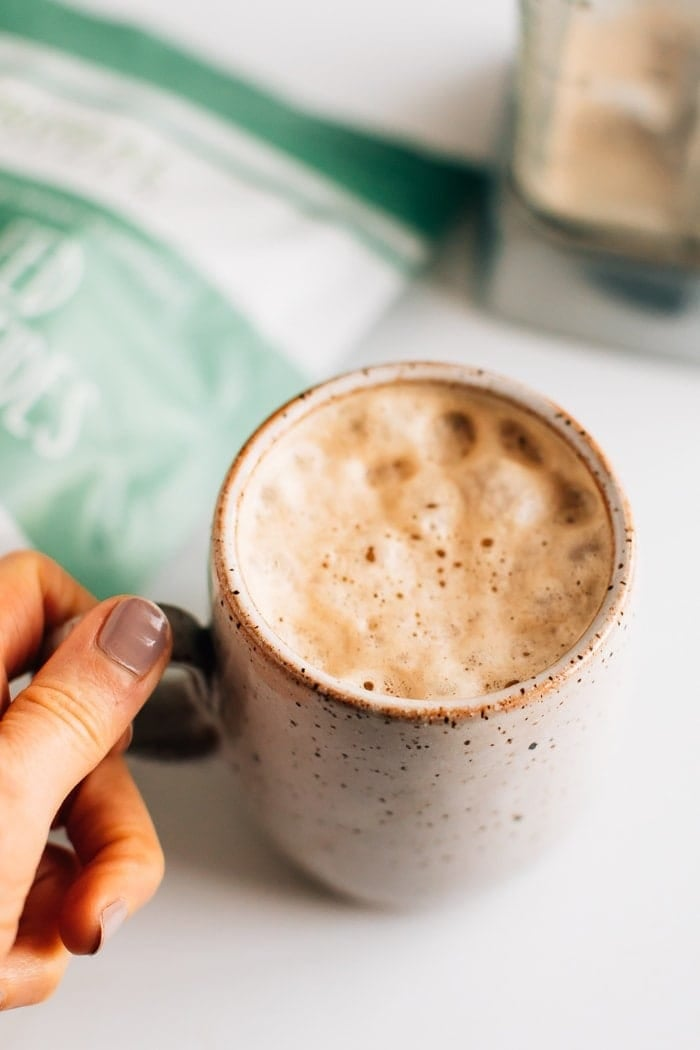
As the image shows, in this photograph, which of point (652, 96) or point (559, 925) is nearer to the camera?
point (559, 925)

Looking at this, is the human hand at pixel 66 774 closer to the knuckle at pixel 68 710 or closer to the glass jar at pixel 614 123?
the knuckle at pixel 68 710

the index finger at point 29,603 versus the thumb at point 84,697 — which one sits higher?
the thumb at point 84,697

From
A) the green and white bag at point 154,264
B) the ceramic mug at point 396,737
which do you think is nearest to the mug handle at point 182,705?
the ceramic mug at point 396,737

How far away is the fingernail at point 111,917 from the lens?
436 mm

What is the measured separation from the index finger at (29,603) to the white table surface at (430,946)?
0.13 metres

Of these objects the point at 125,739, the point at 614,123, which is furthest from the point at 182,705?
the point at 614,123

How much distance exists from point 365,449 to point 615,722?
6.2 inches

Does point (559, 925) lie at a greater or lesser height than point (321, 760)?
lesser

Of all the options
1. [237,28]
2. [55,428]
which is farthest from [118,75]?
[55,428]

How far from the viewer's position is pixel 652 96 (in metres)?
0.65

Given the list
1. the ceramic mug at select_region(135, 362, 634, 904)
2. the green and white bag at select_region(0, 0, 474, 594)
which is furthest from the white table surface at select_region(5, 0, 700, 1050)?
the green and white bag at select_region(0, 0, 474, 594)

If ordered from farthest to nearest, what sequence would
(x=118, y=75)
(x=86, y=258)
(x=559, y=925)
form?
(x=118, y=75)
(x=86, y=258)
(x=559, y=925)

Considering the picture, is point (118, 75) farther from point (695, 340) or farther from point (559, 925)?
point (559, 925)

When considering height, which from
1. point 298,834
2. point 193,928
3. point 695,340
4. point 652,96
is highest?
point 652,96
